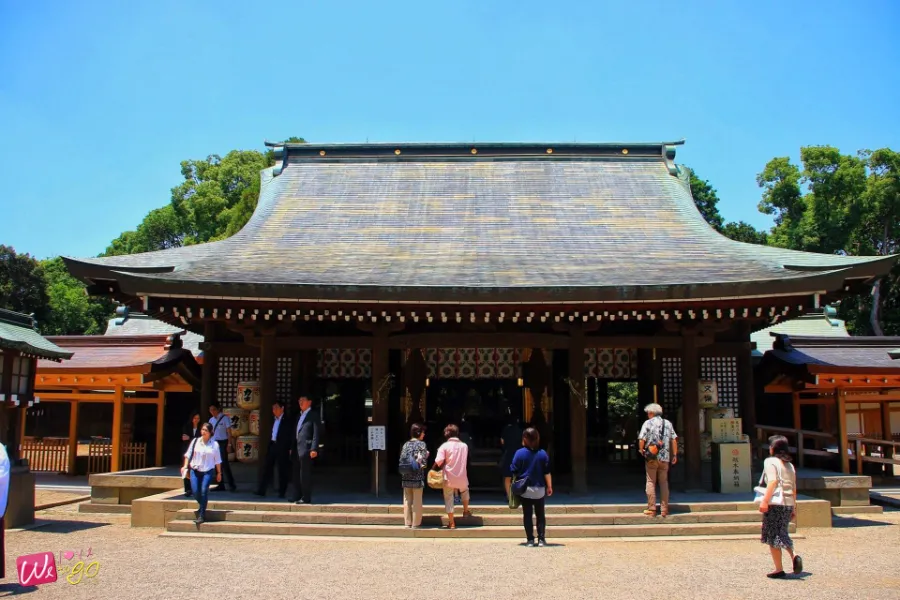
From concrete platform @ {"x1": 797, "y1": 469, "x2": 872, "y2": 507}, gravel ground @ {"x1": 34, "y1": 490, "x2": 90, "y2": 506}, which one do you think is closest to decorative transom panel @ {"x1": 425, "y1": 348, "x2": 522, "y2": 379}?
concrete platform @ {"x1": 797, "y1": 469, "x2": 872, "y2": 507}

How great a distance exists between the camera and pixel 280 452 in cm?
1120

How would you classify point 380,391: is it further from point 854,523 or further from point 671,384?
point 854,523

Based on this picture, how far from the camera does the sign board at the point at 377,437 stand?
444 inches

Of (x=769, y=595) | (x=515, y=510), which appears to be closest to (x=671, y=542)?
(x=515, y=510)

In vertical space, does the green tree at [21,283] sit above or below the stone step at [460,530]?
above

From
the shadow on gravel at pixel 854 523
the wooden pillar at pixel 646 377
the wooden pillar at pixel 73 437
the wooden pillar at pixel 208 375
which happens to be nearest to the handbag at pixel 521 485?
the shadow on gravel at pixel 854 523

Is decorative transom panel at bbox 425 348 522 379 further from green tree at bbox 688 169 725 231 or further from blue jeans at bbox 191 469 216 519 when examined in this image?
green tree at bbox 688 169 725 231

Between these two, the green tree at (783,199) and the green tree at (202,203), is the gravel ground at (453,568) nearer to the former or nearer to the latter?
the green tree at (783,199)

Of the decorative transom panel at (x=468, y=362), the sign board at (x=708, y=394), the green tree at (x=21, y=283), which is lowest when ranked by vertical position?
the sign board at (x=708, y=394)

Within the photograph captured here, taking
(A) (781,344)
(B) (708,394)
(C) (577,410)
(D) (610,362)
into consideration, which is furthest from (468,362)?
(A) (781,344)

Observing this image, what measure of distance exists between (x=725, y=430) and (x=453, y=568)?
603cm

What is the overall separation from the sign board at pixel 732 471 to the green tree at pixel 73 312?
38466mm

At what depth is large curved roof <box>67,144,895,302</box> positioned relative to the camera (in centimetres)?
1090

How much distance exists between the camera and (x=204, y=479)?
9.88m
